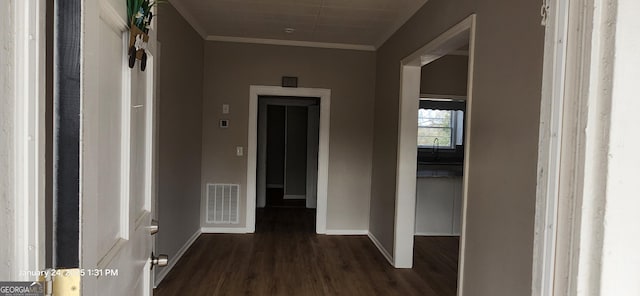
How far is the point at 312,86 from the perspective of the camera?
15.0ft

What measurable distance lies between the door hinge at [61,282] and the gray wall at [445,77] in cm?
440

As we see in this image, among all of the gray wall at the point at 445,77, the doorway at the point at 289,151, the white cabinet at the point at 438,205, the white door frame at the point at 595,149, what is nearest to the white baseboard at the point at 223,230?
the doorway at the point at 289,151

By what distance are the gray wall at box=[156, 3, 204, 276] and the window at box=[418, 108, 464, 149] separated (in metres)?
3.62

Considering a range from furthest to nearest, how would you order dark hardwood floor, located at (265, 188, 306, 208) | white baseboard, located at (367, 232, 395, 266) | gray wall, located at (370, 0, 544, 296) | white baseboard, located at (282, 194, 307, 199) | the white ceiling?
1. white baseboard, located at (282, 194, 307, 199)
2. dark hardwood floor, located at (265, 188, 306, 208)
3. white baseboard, located at (367, 232, 395, 266)
4. the white ceiling
5. gray wall, located at (370, 0, 544, 296)

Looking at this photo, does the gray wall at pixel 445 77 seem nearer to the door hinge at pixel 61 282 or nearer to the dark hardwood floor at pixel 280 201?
the dark hardwood floor at pixel 280 201

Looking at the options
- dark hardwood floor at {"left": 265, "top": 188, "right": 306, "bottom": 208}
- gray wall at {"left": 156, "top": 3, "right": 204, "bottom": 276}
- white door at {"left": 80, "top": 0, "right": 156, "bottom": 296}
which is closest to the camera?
white door at {"left": 80, "top": 0, "right": 156, "bottom": 296}

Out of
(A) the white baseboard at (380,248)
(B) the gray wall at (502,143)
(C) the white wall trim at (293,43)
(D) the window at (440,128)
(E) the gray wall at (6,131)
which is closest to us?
(E) the gray wall at (6,131)

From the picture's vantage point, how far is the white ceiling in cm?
326

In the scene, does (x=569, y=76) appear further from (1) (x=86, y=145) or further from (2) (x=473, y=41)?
(2) (x=473, y=41)

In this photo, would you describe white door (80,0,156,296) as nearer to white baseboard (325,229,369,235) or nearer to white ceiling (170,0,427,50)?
white ceiling (170,0,427,50)

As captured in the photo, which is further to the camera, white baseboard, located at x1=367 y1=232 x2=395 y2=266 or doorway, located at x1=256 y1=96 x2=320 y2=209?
doorway, located at x1=256 y1=96 x2=320 y2=209

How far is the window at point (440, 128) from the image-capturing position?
20.0 ft

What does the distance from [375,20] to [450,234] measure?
111 inches

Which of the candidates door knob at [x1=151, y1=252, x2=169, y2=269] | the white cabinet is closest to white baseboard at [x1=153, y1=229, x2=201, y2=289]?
door knob at [x1=151, y1=252, x2=169, y2=269]
